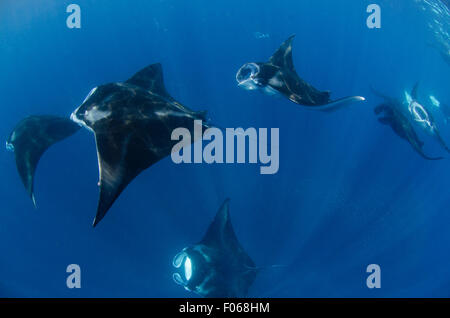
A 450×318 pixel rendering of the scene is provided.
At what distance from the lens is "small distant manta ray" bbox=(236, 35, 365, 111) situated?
4598 millimetres

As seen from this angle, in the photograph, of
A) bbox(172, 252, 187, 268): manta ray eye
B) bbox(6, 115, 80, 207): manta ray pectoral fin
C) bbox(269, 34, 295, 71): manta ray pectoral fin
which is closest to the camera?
bbox(6, 115, 80, 207): manta ray pectoral fin

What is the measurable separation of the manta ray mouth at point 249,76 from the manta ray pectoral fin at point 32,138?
3751 millimetres

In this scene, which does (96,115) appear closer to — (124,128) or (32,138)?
(124,128)

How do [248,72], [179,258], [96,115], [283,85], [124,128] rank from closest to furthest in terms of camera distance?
[124,128] < [96,115] < [283,85] < [248,72] < [179,258]

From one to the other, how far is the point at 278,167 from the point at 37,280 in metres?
9.50

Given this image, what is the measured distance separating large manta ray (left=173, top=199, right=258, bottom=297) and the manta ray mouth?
2.72 metres

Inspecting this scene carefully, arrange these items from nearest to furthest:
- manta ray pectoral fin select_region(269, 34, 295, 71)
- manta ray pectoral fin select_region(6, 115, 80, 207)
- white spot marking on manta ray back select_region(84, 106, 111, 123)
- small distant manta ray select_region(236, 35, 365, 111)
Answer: white spot marking on manta ray back select_region(84, 106, 111, 123), small distant manta ray select_region(236, 35, 365, 111), manta ray pectoral fin select_region(6, 115, 80, 207), manta ray pectoral fin select_region(269, 34, 295, 71)

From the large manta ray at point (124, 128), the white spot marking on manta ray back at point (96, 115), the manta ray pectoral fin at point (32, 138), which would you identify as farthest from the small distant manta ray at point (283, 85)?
the manta ray pectoral fin at point (32, 138)

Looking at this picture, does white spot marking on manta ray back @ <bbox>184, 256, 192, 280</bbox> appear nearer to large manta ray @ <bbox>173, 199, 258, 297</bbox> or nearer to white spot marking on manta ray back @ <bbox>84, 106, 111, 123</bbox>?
large manta ray @ <bbox>173, 199, 258, 297</bbox>

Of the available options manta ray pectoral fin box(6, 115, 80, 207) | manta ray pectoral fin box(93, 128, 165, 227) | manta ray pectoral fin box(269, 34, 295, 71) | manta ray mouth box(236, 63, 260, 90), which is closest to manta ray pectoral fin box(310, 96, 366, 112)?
manta ray mouth box(236, 63, 260, 90)

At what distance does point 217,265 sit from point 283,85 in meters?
3.90

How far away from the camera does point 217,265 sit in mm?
5367

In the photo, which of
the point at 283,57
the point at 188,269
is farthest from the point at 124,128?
the point at 283,57

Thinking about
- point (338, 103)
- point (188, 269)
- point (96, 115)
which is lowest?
point (188, 269)
